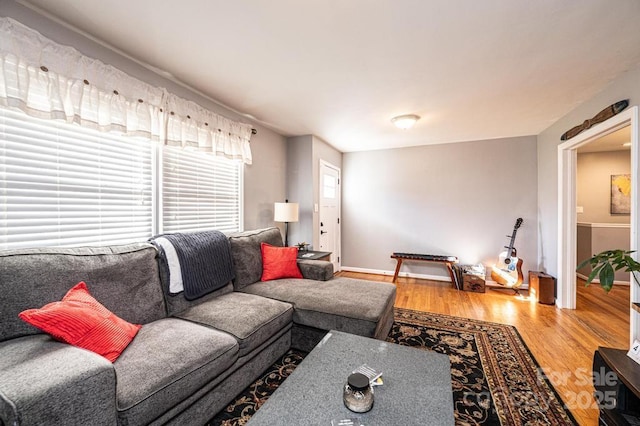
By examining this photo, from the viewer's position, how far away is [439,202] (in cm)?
455

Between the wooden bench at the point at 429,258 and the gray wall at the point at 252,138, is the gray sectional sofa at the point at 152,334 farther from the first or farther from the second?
the wooden bench at the point at 429,258

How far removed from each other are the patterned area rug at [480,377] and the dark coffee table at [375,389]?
0.56 metres

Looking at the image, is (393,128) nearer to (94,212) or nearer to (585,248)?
(94,212)

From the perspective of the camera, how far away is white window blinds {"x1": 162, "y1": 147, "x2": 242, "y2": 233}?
2418mm

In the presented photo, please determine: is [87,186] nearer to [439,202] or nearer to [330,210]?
[330,210]

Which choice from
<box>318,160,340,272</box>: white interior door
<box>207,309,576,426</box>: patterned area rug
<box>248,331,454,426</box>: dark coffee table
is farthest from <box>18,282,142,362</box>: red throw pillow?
<box>318,160,340,272</box>: white interior door

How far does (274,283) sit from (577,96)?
3.60 meters

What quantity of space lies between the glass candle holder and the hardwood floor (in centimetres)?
146

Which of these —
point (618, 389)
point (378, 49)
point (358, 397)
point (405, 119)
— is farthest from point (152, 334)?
point (405, 119)

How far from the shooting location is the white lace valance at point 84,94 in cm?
145

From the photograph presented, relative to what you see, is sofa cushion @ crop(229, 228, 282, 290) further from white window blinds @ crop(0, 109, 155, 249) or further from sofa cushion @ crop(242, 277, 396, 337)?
white window blinds @ crop(0, 109, 155, 249)

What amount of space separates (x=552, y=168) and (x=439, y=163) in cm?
150

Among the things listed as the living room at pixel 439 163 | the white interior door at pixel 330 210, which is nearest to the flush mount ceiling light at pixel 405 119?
the living room at pixel 439 163

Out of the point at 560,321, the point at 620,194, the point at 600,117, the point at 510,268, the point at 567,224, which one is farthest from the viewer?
the point at 620,194
